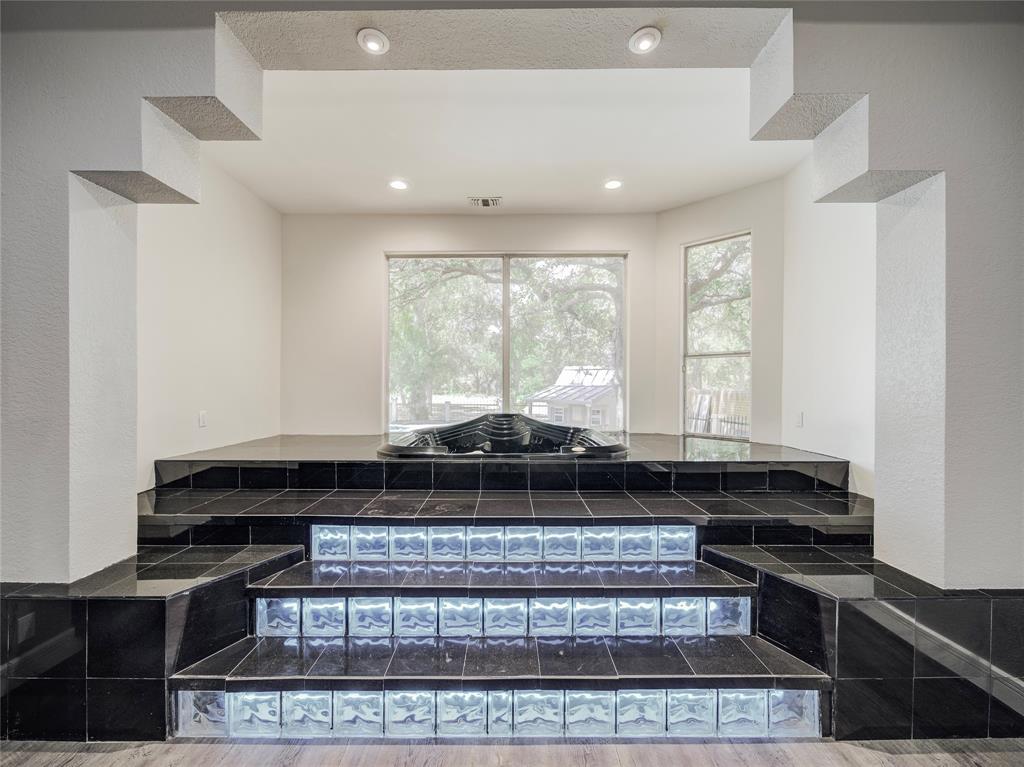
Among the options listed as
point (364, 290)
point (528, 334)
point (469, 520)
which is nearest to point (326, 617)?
point (469, 520)

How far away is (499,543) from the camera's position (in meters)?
2.09

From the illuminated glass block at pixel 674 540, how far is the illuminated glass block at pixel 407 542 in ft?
3.47

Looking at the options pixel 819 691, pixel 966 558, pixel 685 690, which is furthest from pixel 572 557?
pixel 966 558

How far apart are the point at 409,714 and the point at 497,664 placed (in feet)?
1.09

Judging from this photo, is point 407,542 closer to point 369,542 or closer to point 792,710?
point 369,542

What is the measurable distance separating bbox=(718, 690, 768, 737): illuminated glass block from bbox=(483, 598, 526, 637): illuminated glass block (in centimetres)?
73

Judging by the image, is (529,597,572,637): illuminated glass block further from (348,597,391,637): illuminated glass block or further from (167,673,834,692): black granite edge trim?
(348,597,391,637): illuminated glass block

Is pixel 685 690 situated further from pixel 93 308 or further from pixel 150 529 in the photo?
pixel 93 308

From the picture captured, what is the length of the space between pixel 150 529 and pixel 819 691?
2754 mm

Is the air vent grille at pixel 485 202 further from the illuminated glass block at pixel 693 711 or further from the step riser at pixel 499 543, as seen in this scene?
the illuminated glass block at pixel 693 711

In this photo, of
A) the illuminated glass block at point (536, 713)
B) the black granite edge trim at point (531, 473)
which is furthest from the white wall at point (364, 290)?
the illuminated glass block at point (536, 713)

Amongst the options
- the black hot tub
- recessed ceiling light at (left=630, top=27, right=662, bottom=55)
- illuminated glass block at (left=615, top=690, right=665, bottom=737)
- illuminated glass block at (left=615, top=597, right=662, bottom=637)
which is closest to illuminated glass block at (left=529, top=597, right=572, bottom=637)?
illuminated glass block at (left=615, top=597, right=662, bottom=637)

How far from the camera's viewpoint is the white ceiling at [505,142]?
233 cm

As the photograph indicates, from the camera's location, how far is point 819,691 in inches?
62.9
